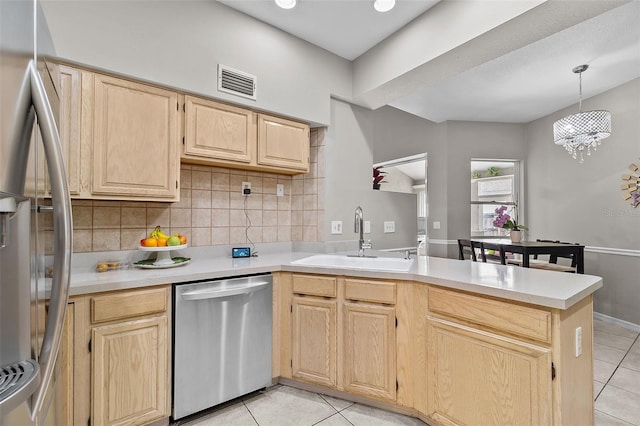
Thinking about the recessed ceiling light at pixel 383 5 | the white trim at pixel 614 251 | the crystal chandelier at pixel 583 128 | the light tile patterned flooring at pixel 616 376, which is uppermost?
the recessed ceiling light at pixel 383 5

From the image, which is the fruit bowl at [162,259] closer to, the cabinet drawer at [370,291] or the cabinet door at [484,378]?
the cabinet drawer at [370,291]

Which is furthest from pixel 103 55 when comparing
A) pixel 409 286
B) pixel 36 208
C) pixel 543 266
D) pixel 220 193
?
pixel 543 266

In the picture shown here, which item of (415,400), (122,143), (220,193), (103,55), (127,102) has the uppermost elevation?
(103,55)

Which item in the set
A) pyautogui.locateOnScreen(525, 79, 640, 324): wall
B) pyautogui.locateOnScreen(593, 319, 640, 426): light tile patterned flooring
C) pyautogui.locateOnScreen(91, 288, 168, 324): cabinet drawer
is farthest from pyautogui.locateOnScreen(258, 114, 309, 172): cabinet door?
pyautogui.locateOnScreen(525, 79, 640, 324): wall

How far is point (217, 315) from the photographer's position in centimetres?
184

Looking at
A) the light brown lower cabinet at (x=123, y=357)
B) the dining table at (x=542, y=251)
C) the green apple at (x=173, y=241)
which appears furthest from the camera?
the dining table at (x=542, y=251)

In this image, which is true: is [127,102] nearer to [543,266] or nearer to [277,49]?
[277,49]

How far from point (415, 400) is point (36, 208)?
1.92 meters

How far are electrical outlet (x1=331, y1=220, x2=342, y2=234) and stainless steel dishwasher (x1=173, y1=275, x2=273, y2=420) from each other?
0.92m

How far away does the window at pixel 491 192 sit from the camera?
16.0 ft

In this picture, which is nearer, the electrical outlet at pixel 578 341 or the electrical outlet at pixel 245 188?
the electrical outlet at pixel 578 341

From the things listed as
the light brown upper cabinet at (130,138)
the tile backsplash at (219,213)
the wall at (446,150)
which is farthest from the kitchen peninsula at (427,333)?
the wall at (446,150)

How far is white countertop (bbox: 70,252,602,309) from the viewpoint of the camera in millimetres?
1322

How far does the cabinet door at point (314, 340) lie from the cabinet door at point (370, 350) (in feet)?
0.33
